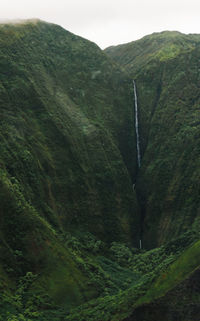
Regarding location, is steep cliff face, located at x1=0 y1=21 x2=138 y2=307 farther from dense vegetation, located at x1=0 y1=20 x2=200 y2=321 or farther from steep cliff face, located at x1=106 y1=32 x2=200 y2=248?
steep cliff face, located at x1=106 y1=32 x2=200 y2=248

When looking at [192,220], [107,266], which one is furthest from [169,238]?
[107,266]

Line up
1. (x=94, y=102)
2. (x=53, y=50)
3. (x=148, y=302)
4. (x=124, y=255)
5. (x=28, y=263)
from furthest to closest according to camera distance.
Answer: (x=53, y=50)
(x=94, y=102)
(x=124, y=255)
(x=28, y=263)
(x=148, y=302)

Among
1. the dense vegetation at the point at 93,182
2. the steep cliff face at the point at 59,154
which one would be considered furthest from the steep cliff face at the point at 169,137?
the steep cliff face at the point at 59,154

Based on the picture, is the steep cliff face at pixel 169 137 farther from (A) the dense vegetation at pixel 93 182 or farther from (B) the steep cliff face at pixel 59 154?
(B) the steep cliff face at pixel 59 154

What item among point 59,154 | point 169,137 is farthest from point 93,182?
point 169,137

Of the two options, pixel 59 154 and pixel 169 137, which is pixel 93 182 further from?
pixel 169 137

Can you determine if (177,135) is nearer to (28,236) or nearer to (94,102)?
(94,102)
